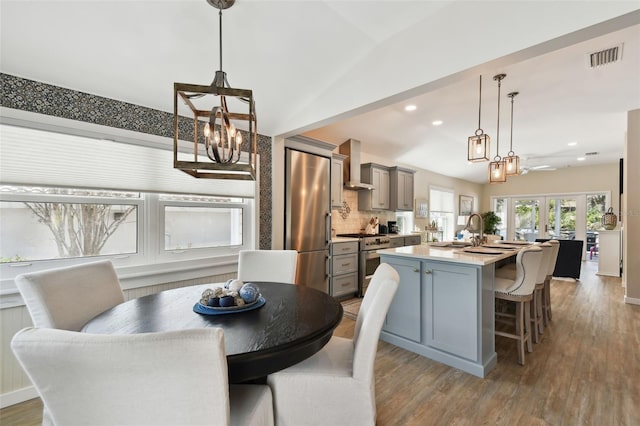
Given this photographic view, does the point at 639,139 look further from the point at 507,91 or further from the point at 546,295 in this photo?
the point at 546,295

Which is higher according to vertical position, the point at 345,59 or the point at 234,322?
the point at 345,59

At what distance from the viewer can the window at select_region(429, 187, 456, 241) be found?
7453 millimetres

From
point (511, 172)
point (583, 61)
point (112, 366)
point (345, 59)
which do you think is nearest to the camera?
point (112, 366)

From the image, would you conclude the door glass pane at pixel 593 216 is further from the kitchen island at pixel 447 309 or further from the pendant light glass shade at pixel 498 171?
the kitchen island at pixel 447 309

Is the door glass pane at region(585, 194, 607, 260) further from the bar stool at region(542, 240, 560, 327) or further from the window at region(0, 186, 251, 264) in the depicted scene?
the window at region(0, 186, 251, 264)

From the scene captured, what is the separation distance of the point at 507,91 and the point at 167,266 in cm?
431

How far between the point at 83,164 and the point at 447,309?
319 cm

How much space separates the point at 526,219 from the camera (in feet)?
29.6

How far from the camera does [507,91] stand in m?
3.55

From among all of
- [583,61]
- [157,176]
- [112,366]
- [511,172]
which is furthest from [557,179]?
[112,366]

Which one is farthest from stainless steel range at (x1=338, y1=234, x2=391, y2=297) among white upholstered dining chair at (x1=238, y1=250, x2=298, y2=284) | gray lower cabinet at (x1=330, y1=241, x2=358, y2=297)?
white upholstered dining chair at (x1=238, y1=250, x2=298, y2=284)

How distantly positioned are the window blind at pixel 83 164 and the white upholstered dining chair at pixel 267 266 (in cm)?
97

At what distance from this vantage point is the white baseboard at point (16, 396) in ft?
6.30

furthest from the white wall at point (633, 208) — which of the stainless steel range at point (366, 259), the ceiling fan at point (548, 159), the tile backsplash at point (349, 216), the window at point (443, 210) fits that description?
the tile backsplash at point (349, 216)
